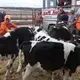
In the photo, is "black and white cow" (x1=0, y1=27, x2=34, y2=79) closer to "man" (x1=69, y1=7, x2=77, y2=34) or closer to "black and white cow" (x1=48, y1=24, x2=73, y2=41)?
"black and white cow" (x1=48, y1=24, x2=73, y2=41)

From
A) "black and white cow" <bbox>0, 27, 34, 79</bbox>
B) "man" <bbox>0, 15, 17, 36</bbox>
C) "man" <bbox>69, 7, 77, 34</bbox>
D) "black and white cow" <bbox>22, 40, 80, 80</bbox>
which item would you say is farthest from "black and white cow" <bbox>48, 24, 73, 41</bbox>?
"man" <bbox>69, 7, 77, 34</bbox>

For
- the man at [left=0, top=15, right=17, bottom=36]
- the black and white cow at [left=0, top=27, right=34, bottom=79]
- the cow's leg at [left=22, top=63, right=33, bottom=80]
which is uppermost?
the man at [left=0, top=15, right=17, bottom=36]

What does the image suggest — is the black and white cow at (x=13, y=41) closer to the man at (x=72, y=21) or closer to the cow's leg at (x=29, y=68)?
the cow's leg at (x=29, y=68)

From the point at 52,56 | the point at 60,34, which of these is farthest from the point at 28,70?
the point at 60,34

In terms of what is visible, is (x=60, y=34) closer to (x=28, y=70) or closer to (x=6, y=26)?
(x=28, y=70)

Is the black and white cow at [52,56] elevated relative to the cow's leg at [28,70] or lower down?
elevated

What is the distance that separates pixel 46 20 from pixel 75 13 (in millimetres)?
2561

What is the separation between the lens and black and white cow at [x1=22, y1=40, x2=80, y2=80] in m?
5.20

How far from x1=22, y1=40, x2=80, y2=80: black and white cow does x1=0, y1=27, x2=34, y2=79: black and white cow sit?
1.48m

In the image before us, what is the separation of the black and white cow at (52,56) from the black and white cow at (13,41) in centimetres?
148

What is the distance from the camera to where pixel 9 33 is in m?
7.04

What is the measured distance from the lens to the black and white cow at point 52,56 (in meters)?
5.20

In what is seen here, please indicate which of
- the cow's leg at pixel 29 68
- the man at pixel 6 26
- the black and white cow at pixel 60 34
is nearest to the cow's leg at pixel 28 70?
the cow's leg at pixel 29 68

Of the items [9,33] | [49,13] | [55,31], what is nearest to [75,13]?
[49,13]
